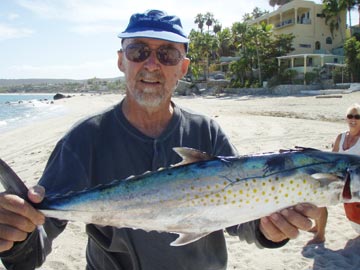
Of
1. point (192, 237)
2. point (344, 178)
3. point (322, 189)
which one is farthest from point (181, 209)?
point (344, 178)

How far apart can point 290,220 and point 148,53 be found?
167 centimetres

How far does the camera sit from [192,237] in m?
2.39

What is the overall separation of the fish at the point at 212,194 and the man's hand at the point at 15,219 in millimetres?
153

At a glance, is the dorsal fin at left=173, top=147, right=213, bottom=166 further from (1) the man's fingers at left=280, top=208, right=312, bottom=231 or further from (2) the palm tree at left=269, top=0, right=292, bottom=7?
(2) the palm tree at left=269, top=0, right=292, bottom=7

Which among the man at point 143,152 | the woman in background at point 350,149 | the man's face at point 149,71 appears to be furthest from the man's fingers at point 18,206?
the woman in background at point 350,149

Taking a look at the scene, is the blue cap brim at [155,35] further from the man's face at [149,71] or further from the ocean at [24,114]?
the ocean at [24,114]

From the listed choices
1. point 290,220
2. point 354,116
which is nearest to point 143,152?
point 290,220

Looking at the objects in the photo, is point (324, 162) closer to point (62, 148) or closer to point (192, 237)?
point (192, 237)

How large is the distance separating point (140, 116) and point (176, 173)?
0.77 metres

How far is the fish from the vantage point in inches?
92.7

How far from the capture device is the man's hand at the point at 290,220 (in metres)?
2.38

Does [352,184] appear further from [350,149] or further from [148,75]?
[350,149]

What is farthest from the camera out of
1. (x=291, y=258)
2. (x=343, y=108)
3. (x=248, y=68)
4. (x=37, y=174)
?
(x=248, y=68)

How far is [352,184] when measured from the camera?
240 cm
